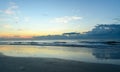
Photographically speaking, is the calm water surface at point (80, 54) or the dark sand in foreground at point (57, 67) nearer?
the dark sand in foreground at point (57, 67)

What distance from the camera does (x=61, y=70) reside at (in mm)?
10648

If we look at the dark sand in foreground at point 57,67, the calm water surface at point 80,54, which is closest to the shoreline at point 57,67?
the dark sand in foreground at point 57,67

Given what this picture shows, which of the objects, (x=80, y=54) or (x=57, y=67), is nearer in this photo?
(x=57, y=67)

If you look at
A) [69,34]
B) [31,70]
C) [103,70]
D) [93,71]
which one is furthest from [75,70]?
[69,34]

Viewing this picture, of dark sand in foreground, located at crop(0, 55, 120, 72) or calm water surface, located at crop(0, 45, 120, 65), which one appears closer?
dark sand in foreground, located at crop(0, 55, 120, 72)

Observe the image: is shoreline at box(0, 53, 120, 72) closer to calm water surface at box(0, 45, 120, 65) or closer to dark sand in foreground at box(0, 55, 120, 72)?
dark sand in foreground at box(0, 55, 120, 72)

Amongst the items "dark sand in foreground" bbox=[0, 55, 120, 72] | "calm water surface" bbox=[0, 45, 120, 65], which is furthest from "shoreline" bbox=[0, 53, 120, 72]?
"calm water surface" bbox=[0, 45, 120, 65]

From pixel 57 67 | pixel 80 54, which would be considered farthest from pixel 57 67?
pixel 80 54

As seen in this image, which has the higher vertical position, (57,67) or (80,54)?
(57,67)

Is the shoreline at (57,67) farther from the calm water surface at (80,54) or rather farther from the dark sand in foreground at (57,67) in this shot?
the calm water surface at (80,54)

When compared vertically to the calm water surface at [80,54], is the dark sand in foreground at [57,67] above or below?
above

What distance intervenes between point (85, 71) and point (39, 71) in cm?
252

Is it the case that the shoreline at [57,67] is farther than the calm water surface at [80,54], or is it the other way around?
the calm water surface at [80,54]

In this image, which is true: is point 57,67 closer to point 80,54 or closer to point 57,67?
point 57,67
